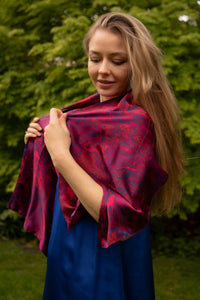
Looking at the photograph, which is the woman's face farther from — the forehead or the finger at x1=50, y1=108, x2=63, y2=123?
the finger at x1=50, y1=108, x2=63, y2=123

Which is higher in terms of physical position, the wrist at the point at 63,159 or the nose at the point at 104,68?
the nose at the point at 104,68

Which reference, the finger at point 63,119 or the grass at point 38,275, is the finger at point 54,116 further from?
the grass at point 38,275

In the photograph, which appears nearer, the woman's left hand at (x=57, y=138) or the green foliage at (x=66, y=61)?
the woman's left hand at (x=57, y=138)

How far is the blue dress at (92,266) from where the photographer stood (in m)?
1.52

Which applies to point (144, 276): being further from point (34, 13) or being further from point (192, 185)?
point (34, 13)

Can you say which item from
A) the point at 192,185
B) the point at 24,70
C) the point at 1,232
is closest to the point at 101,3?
the point at 24,70

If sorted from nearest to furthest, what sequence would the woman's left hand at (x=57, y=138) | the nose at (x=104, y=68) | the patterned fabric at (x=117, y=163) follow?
the patterned fabric at (x=117, y=163)
the woman's left hand at (x=57, y=138)
the nose at (x=104, y=68)

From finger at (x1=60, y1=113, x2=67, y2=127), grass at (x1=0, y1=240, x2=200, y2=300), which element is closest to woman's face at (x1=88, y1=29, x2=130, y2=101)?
finger at (x1=60, y1=113, x2=67, y2=127)

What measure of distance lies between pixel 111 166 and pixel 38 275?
11.6 ft

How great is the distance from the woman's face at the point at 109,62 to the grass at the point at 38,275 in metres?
3.02

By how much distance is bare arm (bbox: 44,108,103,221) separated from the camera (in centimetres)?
142

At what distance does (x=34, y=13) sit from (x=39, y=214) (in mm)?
3234

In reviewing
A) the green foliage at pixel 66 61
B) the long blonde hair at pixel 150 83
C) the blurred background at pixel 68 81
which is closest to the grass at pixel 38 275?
the blurred background at pixel 68 81

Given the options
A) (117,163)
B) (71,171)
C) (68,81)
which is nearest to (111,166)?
(117,163)
